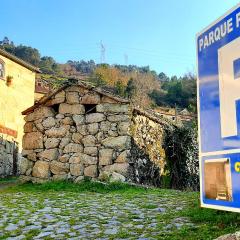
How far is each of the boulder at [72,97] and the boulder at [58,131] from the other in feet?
2.42

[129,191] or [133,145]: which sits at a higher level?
[133,145]

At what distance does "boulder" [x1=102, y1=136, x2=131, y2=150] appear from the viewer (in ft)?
31.9

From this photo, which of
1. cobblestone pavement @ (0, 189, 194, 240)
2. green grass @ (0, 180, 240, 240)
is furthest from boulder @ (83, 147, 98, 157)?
cobblestone pavement @ (0, 189, 194, 240)

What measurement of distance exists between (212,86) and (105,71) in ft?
184

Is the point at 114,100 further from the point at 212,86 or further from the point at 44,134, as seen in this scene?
the point at 212,86

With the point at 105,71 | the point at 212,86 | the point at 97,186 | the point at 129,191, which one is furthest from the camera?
the point at 105,71

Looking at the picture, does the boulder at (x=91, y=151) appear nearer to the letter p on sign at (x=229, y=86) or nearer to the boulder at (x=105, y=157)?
the boulder at (x=105, y=157)

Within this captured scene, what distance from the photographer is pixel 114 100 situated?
10.2 meters

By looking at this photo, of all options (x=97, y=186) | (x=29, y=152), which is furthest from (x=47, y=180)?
(x=97, y=186)

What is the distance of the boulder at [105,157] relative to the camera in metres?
9.80

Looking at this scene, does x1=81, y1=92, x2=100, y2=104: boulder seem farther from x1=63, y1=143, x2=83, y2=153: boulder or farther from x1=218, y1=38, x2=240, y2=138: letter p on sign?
x1=218, y1=38, x2=240, y2=138: letter p on sign

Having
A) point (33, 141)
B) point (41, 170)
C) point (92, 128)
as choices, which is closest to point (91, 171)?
point (92, 128)

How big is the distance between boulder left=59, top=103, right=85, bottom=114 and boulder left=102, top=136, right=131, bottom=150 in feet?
3.92

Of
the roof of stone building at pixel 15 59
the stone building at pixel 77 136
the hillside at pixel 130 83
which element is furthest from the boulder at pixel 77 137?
the hillside at pixel 130 83
